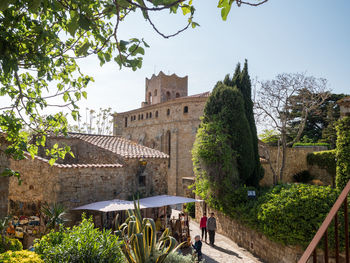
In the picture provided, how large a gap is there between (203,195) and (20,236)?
8.63 metres

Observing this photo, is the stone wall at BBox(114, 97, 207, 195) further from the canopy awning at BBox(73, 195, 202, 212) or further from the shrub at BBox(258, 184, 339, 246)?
the shrub at BBox(258, 184, 339, 246)

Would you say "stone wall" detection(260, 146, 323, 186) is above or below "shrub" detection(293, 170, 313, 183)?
above

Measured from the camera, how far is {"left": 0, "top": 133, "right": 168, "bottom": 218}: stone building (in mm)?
9500

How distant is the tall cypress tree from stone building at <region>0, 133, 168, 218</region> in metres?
5.00

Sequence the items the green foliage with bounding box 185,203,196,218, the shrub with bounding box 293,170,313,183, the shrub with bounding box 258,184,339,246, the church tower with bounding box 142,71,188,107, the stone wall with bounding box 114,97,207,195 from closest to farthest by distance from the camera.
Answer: the shrub with bounding box 258,184,339,246
the green foliage with bounding box 185,203,196,218
the shrub with bounding box 293,170,313,183
the stone wall with bounding box 114,97,207,195
the church tower with bounding box 142,71,188,107

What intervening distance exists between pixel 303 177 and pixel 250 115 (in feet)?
30.6

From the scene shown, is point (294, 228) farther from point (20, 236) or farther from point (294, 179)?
point (294, 179)

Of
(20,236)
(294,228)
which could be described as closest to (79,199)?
(20,236)

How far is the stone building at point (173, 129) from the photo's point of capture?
25562 mm

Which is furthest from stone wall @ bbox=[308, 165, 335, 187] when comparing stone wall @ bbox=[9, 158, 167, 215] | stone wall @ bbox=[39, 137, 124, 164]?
stone wall @ bbox=[39, 137, 124, 164]

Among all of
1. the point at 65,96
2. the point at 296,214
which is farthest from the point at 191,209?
the point at 65,96

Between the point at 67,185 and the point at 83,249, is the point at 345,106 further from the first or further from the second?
the point at 67,185

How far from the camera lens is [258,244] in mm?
10188

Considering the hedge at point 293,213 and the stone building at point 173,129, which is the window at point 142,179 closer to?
the hedge at point 293,213
